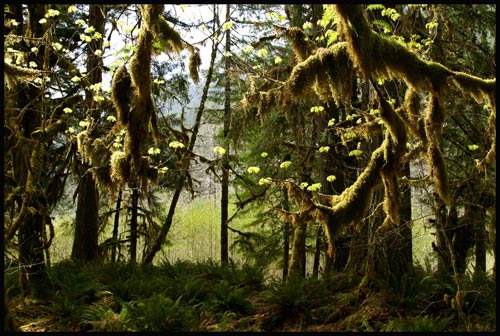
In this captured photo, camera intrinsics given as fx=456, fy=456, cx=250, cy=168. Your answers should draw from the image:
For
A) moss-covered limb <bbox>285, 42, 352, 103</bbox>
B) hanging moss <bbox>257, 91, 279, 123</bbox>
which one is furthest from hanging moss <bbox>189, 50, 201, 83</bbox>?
moss-covered limb <bbox>285, 42, 352, 103</bbox>

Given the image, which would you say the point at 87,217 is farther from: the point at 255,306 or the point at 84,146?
the point at 255,306

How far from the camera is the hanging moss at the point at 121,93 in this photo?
521 cm

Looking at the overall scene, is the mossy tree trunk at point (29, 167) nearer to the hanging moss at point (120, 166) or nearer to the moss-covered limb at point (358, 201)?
the hanging moss at point (120, 166)

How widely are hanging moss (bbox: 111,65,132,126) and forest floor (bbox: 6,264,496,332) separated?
2771mm

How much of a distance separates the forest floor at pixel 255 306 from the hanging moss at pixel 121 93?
2.77m

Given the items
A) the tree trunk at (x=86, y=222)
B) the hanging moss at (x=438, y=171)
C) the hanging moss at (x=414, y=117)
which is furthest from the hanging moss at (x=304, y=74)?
the tree trunk at (x=86, y=222)

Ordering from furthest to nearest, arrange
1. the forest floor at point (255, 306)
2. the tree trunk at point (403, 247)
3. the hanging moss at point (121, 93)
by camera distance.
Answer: the tree trunk at point (403, 247), the forest floor at point (255, 306), the hanging moss at point (121, 93)

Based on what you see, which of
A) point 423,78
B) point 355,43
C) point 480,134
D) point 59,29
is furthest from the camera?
point 59,29

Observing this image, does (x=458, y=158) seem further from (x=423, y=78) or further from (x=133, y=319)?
(x=133, y=319)

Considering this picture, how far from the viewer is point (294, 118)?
10617 mm

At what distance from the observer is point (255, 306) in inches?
290

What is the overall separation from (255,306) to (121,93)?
406 cm

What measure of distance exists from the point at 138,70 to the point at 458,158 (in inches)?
260

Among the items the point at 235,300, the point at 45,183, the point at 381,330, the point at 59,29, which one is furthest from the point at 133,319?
the point at 59,29
